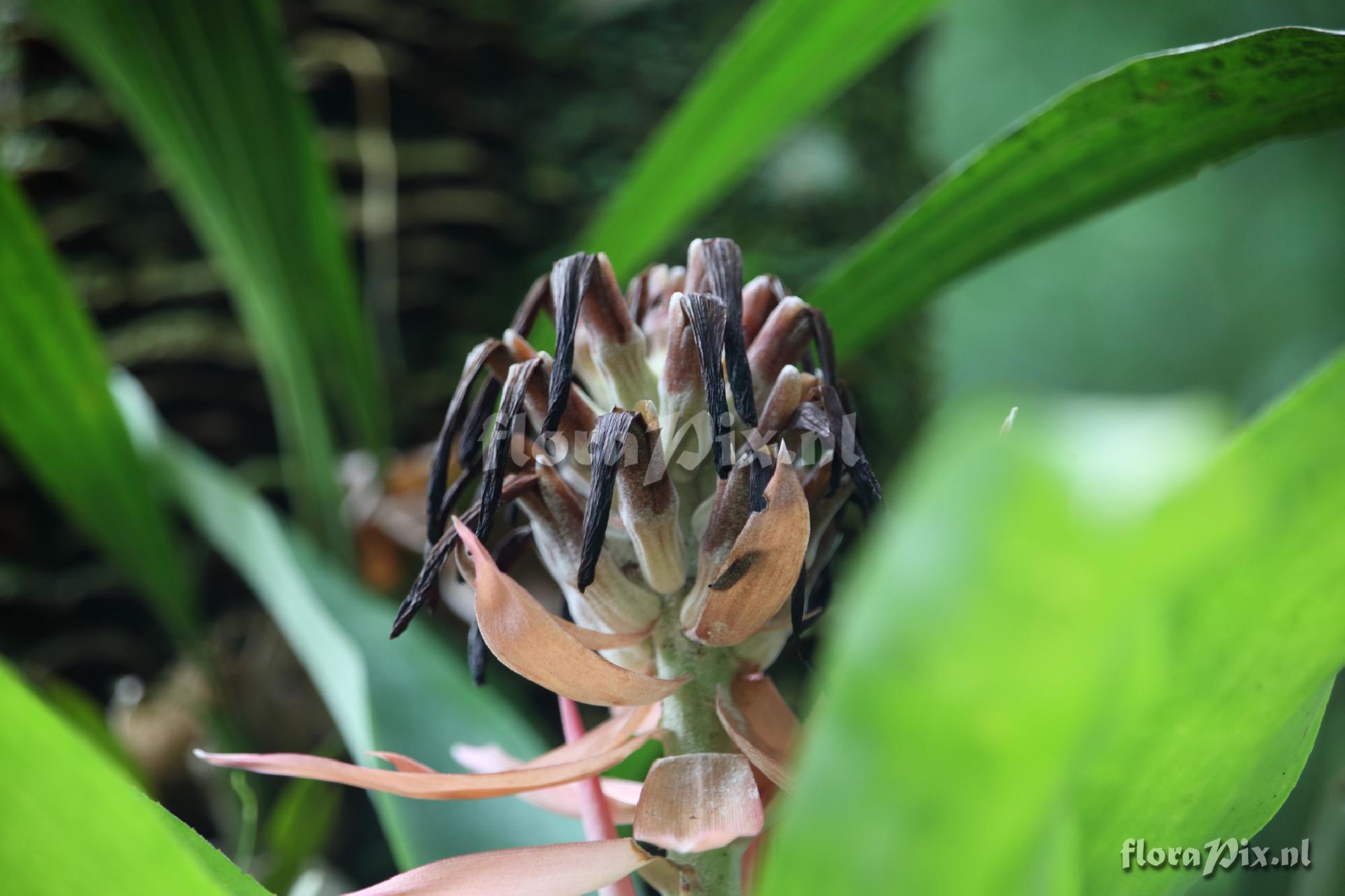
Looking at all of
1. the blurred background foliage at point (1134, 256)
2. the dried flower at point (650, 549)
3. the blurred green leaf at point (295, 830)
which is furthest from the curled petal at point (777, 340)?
the blurred background foliage at point (1134, 256)

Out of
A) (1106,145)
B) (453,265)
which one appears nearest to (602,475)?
(1106,145)

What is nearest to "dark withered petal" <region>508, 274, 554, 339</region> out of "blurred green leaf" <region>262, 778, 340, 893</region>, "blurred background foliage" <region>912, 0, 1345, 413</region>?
"blurred green leaf" <region>262, 778, 340, 893</region>

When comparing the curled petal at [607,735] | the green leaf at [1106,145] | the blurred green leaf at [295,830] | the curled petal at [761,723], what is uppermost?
the green leaf at [1106,145]

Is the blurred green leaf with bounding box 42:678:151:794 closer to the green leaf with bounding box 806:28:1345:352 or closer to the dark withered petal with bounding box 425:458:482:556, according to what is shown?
the dark withered petal with bounding box 425:458:482:556

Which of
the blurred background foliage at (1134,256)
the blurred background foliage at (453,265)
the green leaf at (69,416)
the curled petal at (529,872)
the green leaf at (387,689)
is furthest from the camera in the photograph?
the blurred background foliage at (1134,256)

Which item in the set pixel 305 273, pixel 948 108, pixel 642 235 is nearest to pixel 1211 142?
pixel 642 235

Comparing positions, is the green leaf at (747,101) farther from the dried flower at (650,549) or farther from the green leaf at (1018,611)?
the green leaf at (1018,611)

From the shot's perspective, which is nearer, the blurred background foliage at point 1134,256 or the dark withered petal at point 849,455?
the dark withered petal at point 849,455
